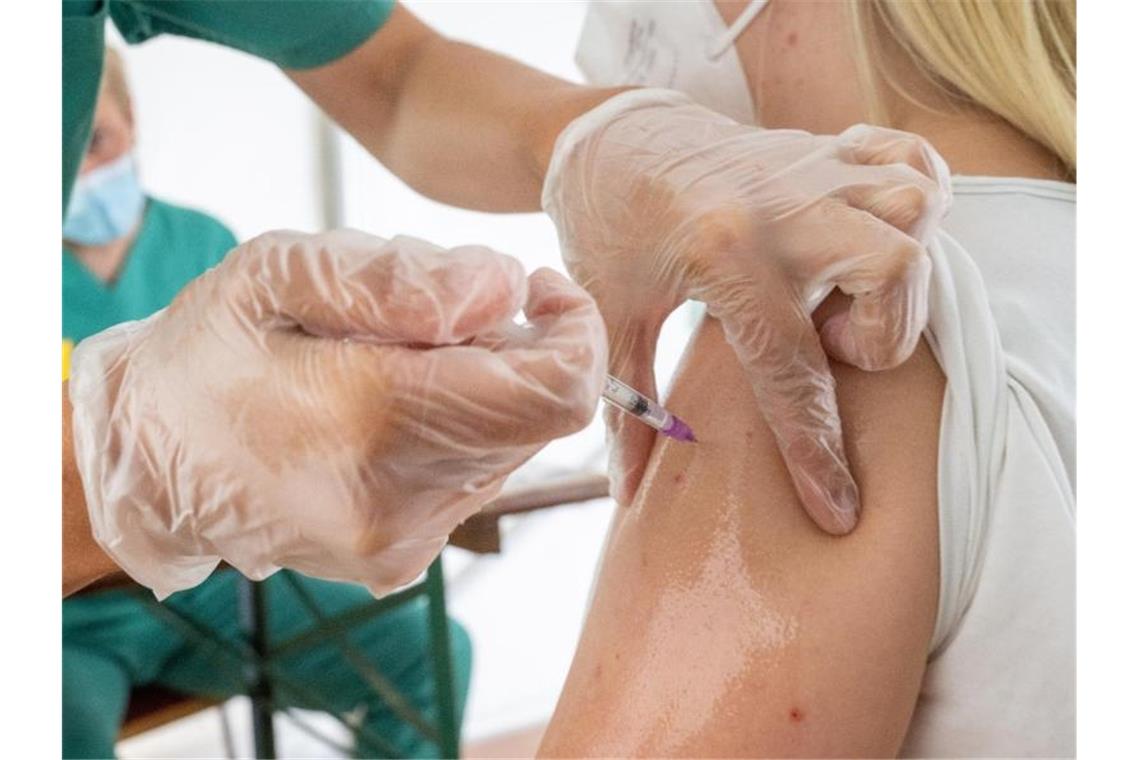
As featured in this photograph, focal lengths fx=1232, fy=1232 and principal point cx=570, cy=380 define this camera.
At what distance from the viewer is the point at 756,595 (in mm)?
842

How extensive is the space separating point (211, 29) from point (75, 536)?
0.60 meters

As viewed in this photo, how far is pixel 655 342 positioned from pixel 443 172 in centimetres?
43

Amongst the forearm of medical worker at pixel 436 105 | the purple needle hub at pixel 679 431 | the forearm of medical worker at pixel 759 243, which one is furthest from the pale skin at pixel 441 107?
the purple needle hub at pixel 679 431

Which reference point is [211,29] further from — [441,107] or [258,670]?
[258,670]

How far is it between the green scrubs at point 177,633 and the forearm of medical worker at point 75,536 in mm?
713

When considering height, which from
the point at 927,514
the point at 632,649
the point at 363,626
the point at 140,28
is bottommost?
the point at 363,626

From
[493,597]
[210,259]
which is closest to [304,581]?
[210,259]

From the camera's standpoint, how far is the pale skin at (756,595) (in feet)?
2.69

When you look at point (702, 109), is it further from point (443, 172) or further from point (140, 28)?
point (140, 28)

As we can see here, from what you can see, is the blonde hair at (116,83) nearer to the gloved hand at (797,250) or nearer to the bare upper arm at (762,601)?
the gloved hand at (797,250)

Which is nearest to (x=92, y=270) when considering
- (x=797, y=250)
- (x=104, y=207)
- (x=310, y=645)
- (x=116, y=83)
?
(x=104, y=207)

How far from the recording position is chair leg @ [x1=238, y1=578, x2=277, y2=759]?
173 cm

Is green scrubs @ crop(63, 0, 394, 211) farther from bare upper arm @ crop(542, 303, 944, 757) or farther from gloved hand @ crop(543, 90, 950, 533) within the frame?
bare upper arm @ crop(542, 303, 944, 757)

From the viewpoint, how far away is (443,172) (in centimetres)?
128
